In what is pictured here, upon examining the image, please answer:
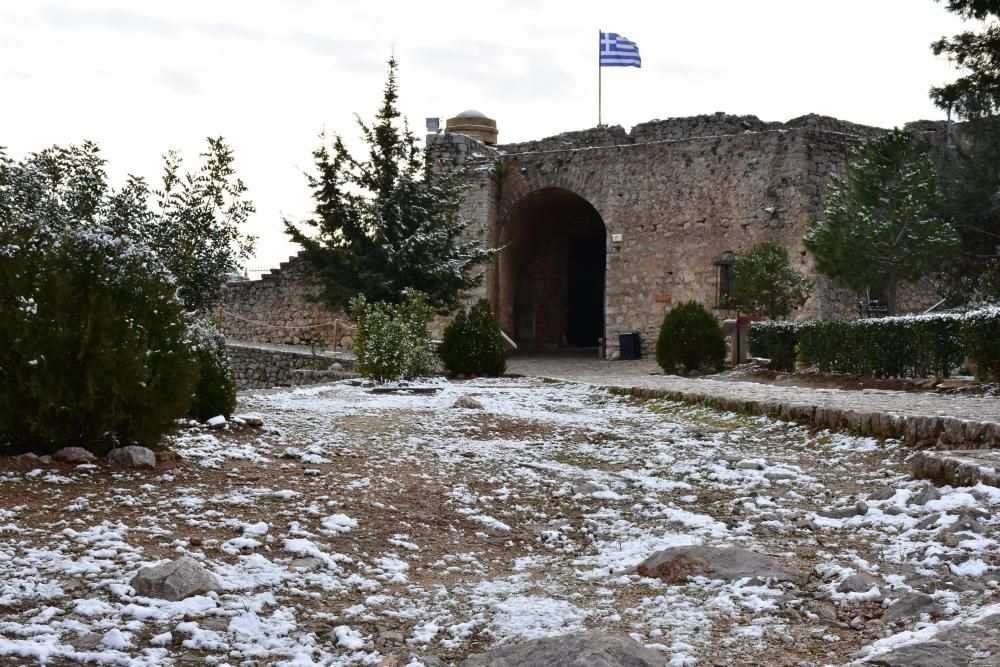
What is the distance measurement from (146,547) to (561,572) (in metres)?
1.68

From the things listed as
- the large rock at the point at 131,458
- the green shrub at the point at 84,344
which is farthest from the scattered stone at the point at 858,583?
the green shrub at the point at 84,344

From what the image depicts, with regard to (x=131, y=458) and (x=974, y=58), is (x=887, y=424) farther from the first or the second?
(x=974, y=58)

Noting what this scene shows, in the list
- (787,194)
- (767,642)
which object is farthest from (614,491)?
(787,194)

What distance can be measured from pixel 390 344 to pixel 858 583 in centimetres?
910

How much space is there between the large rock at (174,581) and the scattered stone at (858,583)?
224 cm

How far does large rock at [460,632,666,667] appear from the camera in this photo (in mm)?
2504

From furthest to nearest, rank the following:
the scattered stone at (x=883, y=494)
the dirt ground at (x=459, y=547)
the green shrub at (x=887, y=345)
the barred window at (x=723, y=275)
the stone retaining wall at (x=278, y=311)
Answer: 1. the stone retaining wall at (x=278, y=311)
2. the barred window at (x=723, y=275)
3. the green shrub at (x=887, y=345)
4. the scattered stone at (x=883, y=494)
5. the dirt ground at (x=459, y=547)

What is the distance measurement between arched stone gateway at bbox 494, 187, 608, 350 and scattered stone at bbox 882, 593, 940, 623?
19860 mm

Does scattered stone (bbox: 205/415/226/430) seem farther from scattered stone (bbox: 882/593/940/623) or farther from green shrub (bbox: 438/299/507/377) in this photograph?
green shrub (bbox: 438/299/507/377)

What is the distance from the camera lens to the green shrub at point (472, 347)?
13.7 metres

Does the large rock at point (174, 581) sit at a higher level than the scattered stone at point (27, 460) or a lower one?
lower

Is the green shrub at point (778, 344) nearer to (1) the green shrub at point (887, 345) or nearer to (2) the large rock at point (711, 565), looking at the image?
(1) the green shrub at point (887, 345)

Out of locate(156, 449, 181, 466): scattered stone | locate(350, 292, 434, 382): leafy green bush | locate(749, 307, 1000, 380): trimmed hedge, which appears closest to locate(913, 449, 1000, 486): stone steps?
locate(156, 449, 181, 466): scattered stone

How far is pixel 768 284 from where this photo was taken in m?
15.0
